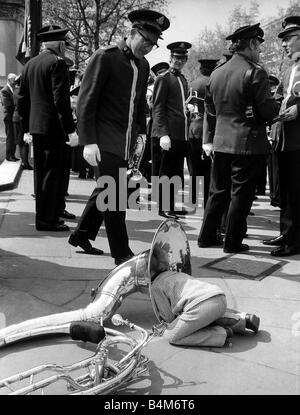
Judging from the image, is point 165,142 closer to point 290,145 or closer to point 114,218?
point 290,145

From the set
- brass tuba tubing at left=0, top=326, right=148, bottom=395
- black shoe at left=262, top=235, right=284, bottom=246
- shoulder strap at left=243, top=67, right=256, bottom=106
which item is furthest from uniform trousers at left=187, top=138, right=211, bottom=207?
brass tuba tubing at left=0, top=326, right=148, bottom=395

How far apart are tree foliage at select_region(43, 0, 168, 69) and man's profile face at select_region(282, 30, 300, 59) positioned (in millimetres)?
21460

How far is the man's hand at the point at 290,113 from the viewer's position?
474 cm

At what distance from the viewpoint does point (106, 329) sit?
9.42ft

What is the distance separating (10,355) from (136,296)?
44.7 inches

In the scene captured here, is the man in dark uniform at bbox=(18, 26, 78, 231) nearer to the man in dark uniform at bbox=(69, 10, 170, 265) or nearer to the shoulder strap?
the man in dark uniform at bbox=(69, 10, 170, 265)

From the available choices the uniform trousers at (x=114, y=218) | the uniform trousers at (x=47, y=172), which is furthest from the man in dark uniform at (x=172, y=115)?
the uniform trousers at (x=114, y=218)

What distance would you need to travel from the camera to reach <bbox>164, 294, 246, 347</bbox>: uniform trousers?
2.92m

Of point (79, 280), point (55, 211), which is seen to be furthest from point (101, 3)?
point (79, 280)

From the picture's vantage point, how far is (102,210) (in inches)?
165

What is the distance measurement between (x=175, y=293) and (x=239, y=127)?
2.19m

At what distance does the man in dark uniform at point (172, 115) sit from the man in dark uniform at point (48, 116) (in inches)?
45.6

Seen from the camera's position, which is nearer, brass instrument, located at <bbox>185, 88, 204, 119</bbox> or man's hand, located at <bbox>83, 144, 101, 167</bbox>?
man's hand, located at <bbox>83, 144, 101, 167</bbox>
